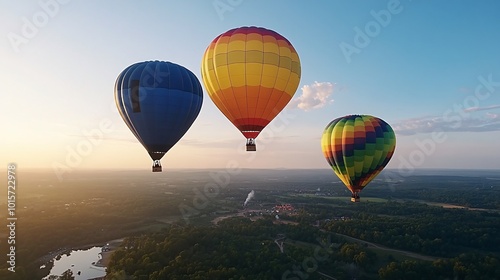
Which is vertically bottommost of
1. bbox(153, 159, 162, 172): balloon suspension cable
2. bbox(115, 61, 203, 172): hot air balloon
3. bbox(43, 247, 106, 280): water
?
bbox(43, 247, 106, 280): water

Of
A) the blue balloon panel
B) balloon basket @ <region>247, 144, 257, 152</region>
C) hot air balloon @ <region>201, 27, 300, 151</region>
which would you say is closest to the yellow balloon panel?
hot air balloon @ <region>201, 27, 300, 151</region>

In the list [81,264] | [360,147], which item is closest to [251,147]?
[360,147]

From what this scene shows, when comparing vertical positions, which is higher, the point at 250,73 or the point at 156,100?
the point at 250,73

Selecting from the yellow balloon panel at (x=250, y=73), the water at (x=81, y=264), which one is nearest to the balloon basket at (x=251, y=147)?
the yellow balloon panel at (x=250, y=73)

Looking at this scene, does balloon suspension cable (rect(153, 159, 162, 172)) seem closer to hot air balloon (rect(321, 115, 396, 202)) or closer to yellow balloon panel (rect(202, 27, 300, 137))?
yellow balloon panel (rect(202, 27, 300, 137))

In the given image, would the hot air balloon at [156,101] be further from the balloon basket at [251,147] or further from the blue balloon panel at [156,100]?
the balloon basket at [251,147]

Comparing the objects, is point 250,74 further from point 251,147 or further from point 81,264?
point 81,264
